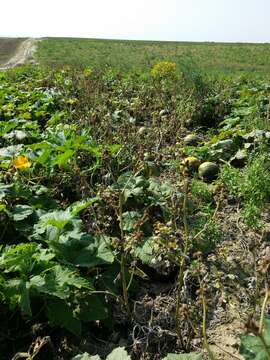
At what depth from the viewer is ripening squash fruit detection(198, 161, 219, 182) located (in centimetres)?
470

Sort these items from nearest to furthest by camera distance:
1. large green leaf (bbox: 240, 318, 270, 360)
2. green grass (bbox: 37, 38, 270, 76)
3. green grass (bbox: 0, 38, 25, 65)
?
large green leaf (bbox: 240, 318, 270, 360) → green grass (bbox: 37, 38, 270, 76) → green grass (bbox: 0, 38, 25, 65)

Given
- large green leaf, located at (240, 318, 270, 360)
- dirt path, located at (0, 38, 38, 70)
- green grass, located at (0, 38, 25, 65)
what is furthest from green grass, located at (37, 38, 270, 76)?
large green leaf, located at (240, 318, 270, 360)

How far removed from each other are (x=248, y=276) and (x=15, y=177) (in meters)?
2.08

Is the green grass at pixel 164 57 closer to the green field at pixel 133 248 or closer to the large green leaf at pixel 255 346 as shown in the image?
→ the green field at pixel 133 248

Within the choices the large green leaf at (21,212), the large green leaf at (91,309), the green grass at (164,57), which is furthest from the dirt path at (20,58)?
the large green leaf at (91,309)

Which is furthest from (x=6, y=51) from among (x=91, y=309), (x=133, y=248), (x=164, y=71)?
(x=91, y=309)

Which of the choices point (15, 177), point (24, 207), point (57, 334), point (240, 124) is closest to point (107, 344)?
point (57, 334)

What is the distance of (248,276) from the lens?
309cm

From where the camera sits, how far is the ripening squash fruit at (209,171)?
4699 millimetres

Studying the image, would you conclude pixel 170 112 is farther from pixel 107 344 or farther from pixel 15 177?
pixel 107 344

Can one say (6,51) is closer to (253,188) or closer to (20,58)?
(20,58)

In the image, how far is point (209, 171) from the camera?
15.4 feet

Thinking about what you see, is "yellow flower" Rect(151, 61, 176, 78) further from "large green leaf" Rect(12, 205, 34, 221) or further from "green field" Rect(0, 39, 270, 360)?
"large green leaf" Rect(12, 205, 34, 221)

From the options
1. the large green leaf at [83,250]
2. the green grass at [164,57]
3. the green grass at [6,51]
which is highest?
the large green leaf at [83,250]
